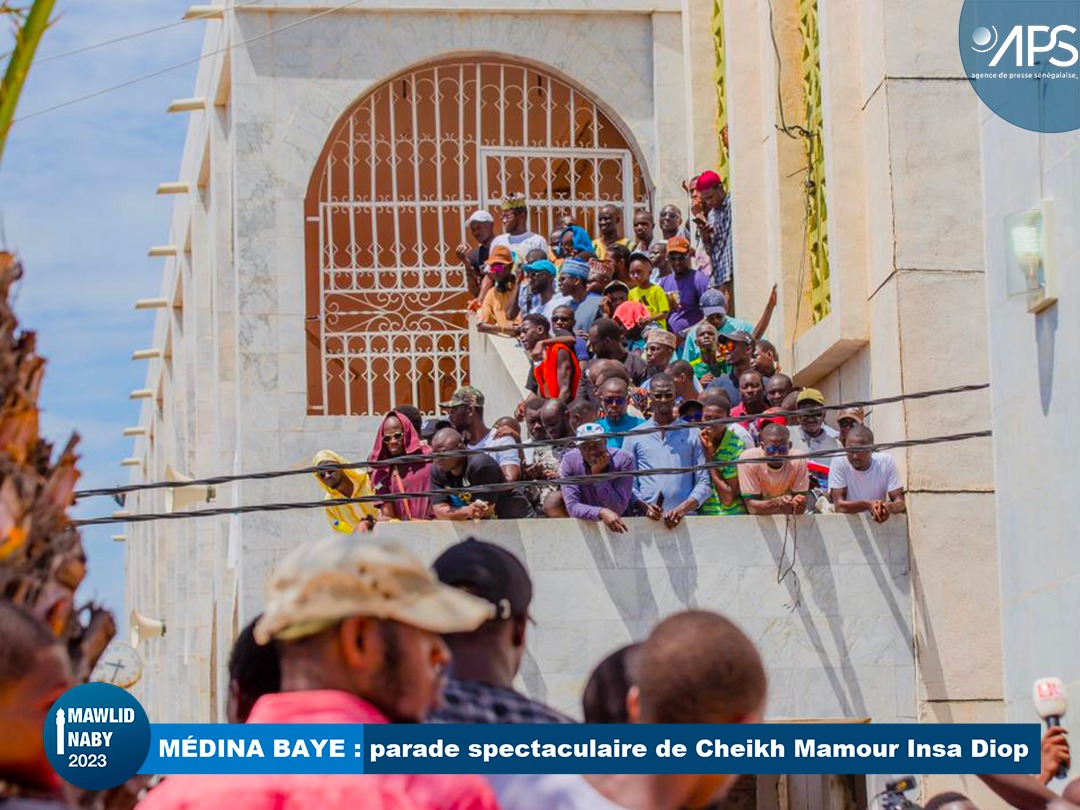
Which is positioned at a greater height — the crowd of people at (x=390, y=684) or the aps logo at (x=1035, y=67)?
the aps logo at (x=1035, y=67)

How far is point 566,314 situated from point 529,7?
22.3 ft

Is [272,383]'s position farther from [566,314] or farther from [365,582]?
[365,582]

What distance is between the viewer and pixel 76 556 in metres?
4.89

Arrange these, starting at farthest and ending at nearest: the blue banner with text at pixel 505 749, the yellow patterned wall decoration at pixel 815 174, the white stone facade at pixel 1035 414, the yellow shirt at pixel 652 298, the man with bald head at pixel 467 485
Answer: the yellow patterned wall decoration at pixel 815 174
the yellow shirt at pixel 652 298
the man with bald head at pixel 467 485
the white stone facade at pixel 1035 414
the blue banner with text at pixel 505 749

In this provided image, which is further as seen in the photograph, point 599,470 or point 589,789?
point 599,470

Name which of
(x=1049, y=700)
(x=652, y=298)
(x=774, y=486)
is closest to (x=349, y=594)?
(x=1049, y=700)

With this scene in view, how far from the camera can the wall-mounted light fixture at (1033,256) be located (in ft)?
38.0

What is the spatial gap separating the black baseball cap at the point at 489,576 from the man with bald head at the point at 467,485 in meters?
9.46

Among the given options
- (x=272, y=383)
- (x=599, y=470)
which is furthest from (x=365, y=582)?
(x=272, y=383)

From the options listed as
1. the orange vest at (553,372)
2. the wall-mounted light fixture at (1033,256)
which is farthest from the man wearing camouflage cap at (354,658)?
the orange vest at (553,372)

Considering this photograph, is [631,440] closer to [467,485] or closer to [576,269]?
[467,485]

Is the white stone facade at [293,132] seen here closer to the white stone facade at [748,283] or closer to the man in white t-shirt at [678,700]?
the white stone facade at [748,283]

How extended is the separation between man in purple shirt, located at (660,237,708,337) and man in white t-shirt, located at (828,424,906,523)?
6.87ft

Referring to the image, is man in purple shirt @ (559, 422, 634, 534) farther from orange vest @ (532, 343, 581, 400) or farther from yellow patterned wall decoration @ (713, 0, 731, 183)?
yellow patterned wall decoration @ (713, 0, 731, 183)
